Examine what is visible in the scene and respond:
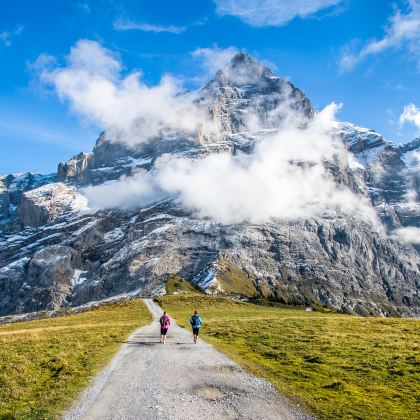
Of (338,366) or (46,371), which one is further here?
(46,371)

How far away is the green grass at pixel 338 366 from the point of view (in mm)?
18469

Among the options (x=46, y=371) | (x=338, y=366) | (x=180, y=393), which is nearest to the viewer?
(x=180, y=393)

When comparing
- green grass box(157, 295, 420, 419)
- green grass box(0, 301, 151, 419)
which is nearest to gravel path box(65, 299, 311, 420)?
green grass box(0, 301, 151, 419)

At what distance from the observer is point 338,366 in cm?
2658

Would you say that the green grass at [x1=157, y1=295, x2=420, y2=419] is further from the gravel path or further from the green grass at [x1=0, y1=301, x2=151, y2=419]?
the green grass at [x1=0, y1=301, x2=151, y2=419]

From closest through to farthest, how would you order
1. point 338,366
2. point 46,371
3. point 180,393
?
point 180,393 → point 338,366 → point 46,371

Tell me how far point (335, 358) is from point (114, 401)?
16200mm

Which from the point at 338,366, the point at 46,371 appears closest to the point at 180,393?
the point at 46,371

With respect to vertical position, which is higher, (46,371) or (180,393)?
(46,371)

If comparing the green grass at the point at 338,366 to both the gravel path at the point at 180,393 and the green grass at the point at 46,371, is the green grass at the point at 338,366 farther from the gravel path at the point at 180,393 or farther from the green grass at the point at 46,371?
the green grass at the point at 46,371

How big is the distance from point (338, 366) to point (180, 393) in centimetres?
1145

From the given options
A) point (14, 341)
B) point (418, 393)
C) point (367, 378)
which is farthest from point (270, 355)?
point (14, 341)

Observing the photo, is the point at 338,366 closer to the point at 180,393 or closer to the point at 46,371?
the point at 180,393

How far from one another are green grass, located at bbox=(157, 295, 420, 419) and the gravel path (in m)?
1.44
